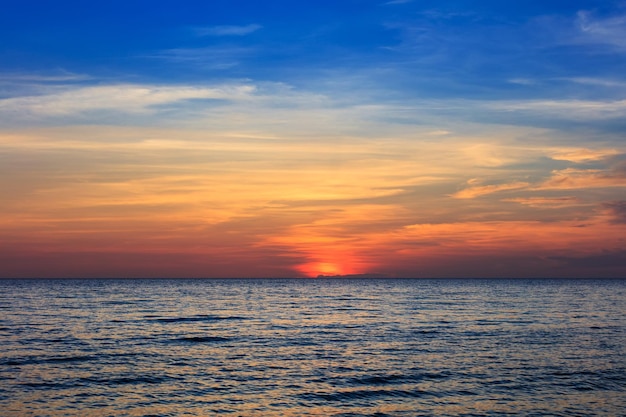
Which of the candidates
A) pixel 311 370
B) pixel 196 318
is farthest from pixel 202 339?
pixel 196 318

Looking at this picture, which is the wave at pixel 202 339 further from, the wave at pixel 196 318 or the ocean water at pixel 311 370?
the wave at pixel 196 318

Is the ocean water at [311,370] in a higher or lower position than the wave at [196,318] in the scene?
higher

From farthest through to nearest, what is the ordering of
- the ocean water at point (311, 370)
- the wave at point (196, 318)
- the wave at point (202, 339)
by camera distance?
the wave at point (196, 318), the wave at point (202, 339), the ocean water at point (311, 370)

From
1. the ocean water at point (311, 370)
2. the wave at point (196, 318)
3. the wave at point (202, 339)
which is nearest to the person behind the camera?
the ocean water at point (311, 370)

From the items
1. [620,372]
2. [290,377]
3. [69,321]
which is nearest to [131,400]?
[290,377]

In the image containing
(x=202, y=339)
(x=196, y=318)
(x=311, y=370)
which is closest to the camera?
Result: (x=311, y=370)

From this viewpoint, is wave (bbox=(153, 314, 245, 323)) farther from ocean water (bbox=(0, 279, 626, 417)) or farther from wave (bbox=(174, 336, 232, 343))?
wave (bbox=(174, 336, 232, 343))

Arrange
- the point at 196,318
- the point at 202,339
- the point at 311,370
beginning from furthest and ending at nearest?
the point at 196,318
the point at 202,339
the point at 311,370

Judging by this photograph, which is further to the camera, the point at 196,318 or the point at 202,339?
the point at 196,318

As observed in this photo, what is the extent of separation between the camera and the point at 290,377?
36188mm

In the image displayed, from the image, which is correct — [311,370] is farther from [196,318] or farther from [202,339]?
[196,318]

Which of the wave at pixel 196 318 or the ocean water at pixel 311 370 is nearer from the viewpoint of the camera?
the ocean water at pixel 311 370

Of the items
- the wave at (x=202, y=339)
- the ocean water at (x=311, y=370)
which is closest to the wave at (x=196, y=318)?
the ocean water at (x=311, y=370)

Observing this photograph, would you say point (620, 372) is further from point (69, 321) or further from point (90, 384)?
point (69, 321)
